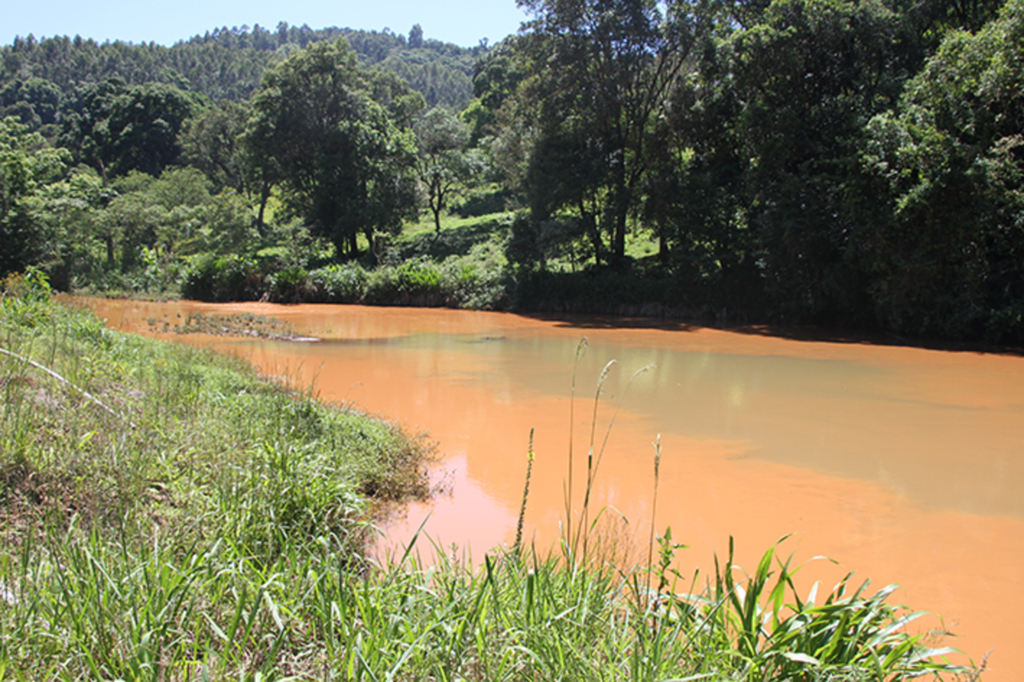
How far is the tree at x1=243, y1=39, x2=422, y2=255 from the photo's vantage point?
2877 centimetres

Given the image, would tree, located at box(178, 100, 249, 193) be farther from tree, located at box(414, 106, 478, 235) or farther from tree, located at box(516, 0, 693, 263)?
tree, located at box(516, 0, 693, 263)

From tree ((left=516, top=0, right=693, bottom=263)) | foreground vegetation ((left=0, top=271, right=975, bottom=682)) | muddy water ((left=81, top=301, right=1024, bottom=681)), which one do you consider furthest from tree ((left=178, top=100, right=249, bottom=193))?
foreground vegetation ((left=0, top=271, right=975, bottom=682))

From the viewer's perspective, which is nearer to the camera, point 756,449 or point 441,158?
point 756,449

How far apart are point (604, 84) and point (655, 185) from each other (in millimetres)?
4002

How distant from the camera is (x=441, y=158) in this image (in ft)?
107

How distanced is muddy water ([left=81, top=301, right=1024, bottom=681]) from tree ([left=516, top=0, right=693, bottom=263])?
8723mm

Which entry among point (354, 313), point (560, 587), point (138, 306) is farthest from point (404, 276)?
point (560, 587)

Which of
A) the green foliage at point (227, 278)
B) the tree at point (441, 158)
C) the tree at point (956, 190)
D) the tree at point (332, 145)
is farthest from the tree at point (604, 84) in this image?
the green foliage at point (227, 278)

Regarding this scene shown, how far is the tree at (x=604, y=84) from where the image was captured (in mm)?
21469

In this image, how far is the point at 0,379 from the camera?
4.44 meters

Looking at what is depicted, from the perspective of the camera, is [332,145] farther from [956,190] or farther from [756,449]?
[756,449]

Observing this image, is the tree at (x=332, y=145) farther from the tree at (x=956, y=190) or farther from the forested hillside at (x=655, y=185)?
the tree at (x=956, y=190)

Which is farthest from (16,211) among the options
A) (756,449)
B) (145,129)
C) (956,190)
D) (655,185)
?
(145,129)

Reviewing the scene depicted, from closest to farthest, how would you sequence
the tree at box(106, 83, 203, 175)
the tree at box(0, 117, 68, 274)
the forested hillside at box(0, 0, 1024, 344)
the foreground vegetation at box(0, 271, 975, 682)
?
1. the foreground vegetation at box(0, 271, 975, 682)
2. the forested hillside at box(0, 0, 1024, 344)
3. the tree at box(0, 117, 68, 274)
4. the tree at box(106, 83, 203, 175)
